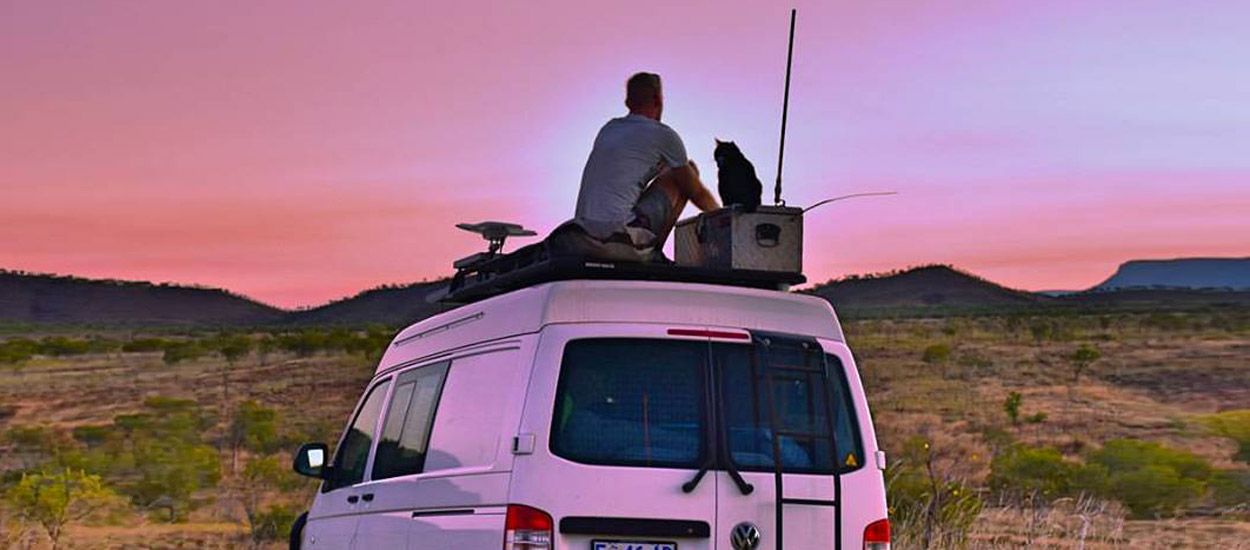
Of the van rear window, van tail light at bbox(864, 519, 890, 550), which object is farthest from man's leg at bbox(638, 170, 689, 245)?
van tail light at bbox(864, 519, 890, 550)

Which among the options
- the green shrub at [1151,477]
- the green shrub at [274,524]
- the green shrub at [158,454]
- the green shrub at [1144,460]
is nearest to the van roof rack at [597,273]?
the green shrub at [274,524]

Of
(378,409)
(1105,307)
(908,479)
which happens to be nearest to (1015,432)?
(908,479)

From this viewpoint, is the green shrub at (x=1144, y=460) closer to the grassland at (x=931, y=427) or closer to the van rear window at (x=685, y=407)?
the grassland at (x=931, y=427)

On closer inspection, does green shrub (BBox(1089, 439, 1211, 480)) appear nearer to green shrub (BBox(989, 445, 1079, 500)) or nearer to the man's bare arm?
green shrub (BBox(989, 445, 1079, 500))

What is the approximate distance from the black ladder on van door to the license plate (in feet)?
1.68

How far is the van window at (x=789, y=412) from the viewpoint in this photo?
316 inches

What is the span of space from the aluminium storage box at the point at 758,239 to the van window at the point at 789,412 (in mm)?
816

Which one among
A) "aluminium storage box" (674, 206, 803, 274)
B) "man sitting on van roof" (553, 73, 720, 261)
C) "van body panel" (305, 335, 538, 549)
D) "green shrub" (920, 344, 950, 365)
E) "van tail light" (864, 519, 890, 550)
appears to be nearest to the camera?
"van body panel" (305, 335, 538, 549)

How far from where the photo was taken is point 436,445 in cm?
893

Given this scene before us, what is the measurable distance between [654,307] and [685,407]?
449mm

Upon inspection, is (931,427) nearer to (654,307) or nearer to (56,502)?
(56,502)

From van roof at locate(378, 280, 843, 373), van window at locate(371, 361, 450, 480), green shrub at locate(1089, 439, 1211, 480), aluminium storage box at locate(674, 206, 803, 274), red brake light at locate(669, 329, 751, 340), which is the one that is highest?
aluminium storage box at locate(674, 206, 803, 274)

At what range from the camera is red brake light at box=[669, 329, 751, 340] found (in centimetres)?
805

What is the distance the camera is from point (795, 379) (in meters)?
8.24
